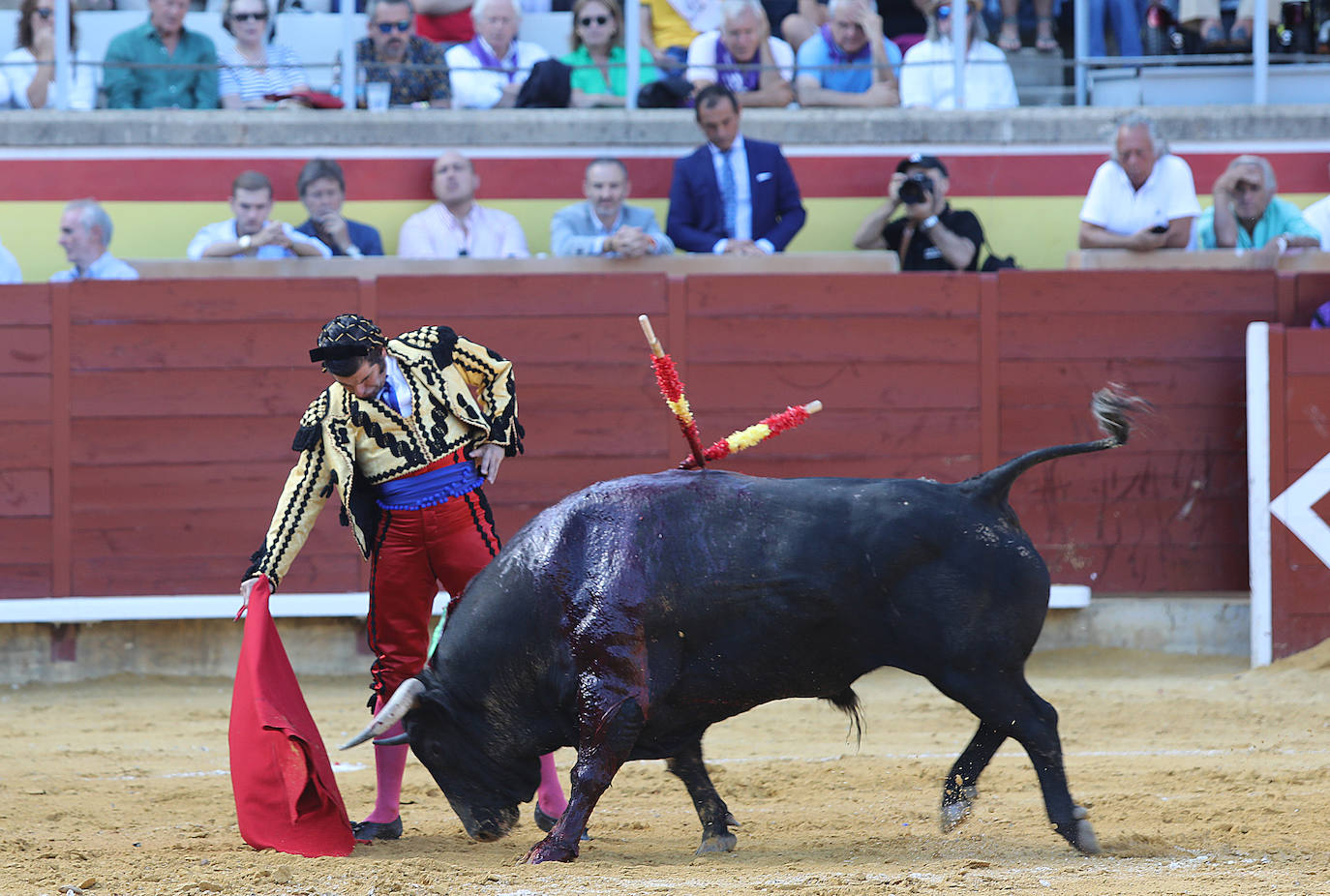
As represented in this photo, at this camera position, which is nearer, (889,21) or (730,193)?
(730,193)

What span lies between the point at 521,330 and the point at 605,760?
11.4ft

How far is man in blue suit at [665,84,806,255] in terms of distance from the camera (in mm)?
7398

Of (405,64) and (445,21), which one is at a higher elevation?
(445,21)

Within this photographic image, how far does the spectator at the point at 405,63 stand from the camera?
8039 mm

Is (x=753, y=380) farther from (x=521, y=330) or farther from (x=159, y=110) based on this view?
(x=159, y=110)

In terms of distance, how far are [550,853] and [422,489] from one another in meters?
0.99

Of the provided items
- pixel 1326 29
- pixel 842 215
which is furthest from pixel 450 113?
pixel 1326 29

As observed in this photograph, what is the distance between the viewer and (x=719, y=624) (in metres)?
3.93

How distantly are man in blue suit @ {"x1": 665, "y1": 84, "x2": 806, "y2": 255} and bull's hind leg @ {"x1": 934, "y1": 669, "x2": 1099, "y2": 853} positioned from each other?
3.76m

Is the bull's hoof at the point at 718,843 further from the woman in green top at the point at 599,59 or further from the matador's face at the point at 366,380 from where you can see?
the woman in green top at the point at 599,59

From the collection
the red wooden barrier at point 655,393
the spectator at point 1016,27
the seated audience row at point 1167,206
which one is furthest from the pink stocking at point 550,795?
the spectator at point 1016,27

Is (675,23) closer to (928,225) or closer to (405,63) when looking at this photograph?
(405,63)

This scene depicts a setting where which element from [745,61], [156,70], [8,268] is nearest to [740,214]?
[745,61]

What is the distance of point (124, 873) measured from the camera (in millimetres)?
3713
